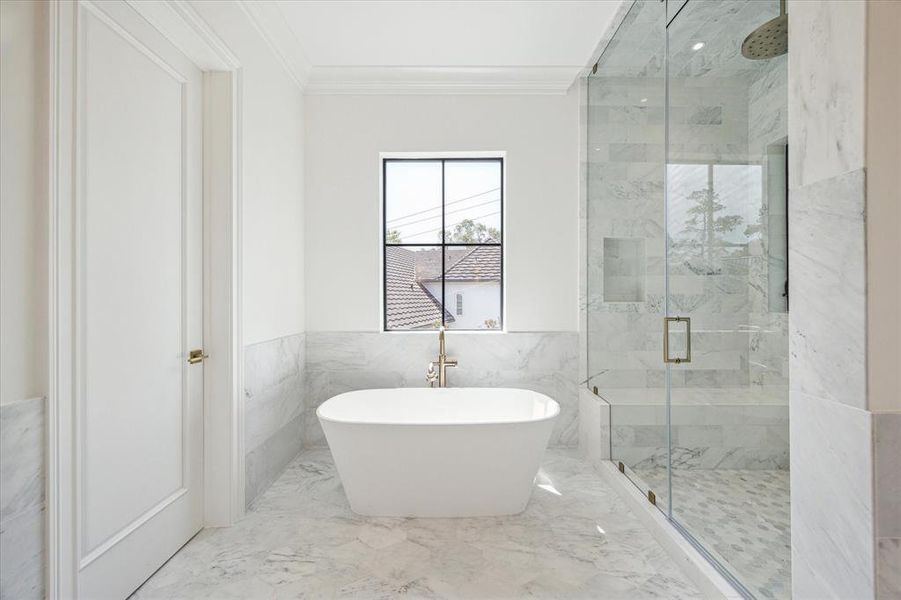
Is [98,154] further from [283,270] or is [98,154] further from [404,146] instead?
[404,146]

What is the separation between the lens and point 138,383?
167 cm

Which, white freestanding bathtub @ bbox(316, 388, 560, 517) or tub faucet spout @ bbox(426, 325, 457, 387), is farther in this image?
tub faucet spout @ bbox(426, 325, 457, 387)

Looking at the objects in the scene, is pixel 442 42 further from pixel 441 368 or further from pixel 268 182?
pixel 441 368

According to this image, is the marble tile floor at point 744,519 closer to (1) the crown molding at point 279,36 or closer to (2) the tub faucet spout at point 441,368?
(2) the tub faucet spout at point 441,368

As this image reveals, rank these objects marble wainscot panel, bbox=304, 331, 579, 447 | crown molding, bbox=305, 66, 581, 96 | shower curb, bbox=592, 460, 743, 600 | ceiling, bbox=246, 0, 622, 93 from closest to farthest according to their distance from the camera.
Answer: shower curb, bbox=592, 460, 743, 600 → ceiling, bbox=246, 0, 622, 93 → crown molding, bbox=305, 66, 581, 96 → marble wainscot panel, bbox=304, 331, 579, 447

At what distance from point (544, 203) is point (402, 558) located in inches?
92.0

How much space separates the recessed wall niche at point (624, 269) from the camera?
2.44 m

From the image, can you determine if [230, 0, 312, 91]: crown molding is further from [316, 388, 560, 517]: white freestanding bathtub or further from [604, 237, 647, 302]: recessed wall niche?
[604, 237, 647, 302]: recessed wall niche

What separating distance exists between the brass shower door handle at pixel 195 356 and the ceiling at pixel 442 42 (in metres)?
1.73

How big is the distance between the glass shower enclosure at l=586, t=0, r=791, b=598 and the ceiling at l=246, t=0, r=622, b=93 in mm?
311

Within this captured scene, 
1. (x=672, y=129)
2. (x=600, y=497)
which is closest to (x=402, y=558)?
(x=600, y=497)

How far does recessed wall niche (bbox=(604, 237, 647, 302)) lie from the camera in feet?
8.00

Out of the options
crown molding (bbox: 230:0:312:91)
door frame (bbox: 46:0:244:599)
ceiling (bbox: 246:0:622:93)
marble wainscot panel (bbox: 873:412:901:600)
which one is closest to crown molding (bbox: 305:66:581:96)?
ceiling (bbox: 246:0:622:93)

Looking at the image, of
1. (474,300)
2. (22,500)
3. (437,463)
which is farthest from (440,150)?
(22,500)
